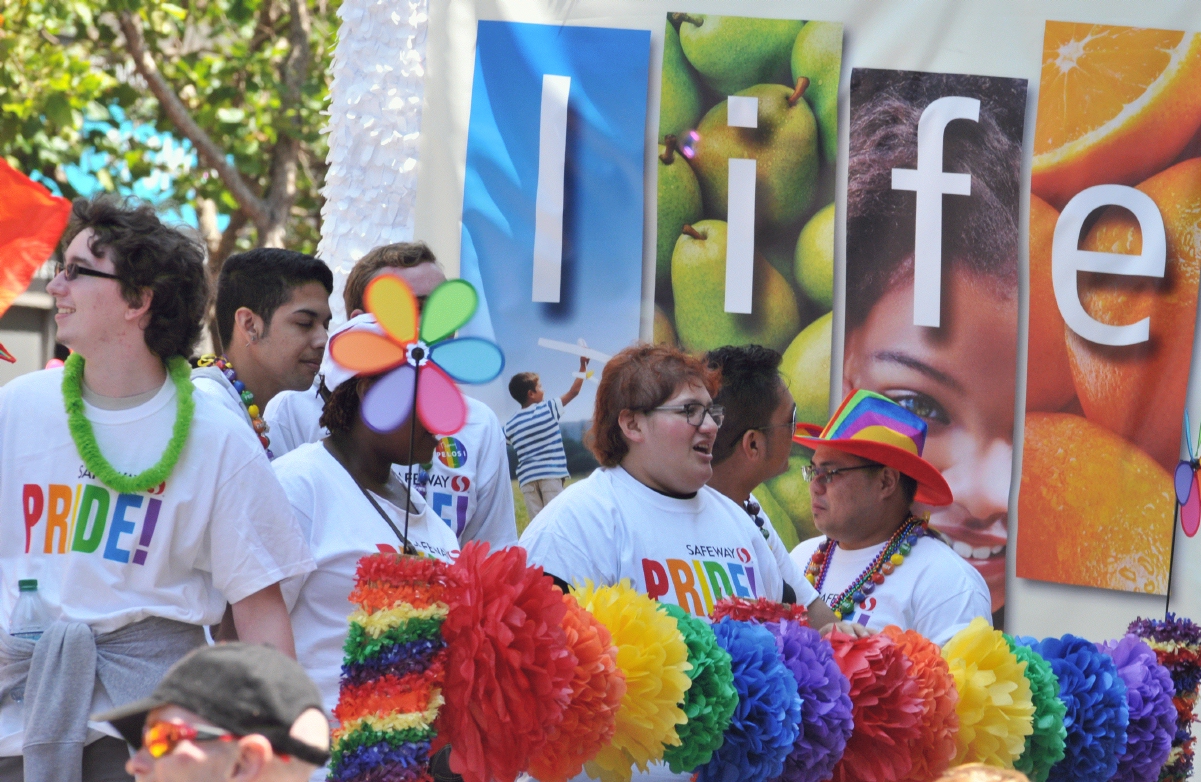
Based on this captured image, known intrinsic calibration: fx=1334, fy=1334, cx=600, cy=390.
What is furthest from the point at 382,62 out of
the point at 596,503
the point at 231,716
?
the point at 231,716

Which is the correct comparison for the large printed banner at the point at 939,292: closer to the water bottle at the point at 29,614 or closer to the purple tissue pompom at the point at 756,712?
the purple tissue pompom at the point at 756,712

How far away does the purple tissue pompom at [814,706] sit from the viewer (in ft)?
8.73

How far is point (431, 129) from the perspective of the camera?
4645 mm

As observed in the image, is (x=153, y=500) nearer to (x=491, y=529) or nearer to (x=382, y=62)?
(x=491, y=529)

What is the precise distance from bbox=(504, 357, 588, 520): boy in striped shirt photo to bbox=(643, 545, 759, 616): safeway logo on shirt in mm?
1601

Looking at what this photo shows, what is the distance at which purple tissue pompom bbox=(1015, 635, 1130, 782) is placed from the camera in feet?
10.6

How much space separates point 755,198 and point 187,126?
5.11m

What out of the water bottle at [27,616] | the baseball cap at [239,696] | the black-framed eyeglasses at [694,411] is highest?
the black-framed eyeglasses at [694,411]

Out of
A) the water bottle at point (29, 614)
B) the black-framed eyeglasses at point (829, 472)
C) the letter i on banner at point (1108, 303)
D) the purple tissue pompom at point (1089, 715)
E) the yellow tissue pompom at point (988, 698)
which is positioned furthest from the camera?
the letter i on banner at point (1108, 303)

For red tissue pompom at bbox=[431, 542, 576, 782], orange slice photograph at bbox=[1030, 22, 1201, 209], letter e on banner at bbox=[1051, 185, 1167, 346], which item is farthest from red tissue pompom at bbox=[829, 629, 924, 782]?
orange slice photograph at bbox=[1030, 22, 1201, 209]

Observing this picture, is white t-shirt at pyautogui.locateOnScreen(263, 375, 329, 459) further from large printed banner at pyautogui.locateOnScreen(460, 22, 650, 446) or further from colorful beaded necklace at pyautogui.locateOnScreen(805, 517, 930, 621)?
colorful beaded necklace at pyautogui.locateOnScreen(805, 517, 930, 621)

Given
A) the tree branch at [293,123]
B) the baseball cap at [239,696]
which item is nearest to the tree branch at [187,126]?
the tree branch at [293,123]

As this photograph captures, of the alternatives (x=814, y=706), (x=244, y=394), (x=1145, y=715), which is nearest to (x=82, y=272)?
(x=244, y=394)

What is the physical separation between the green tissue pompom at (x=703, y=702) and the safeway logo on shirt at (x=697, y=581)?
324 mm
